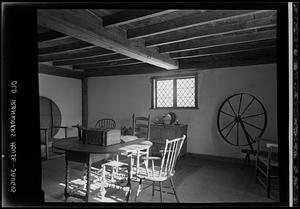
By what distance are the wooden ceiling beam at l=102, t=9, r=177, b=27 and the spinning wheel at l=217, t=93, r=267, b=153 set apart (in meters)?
1.31

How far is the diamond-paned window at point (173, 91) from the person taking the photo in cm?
214

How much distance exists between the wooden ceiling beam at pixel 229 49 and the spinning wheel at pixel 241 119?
0.55 metres

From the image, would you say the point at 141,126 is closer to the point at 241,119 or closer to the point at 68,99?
the point at 68,99

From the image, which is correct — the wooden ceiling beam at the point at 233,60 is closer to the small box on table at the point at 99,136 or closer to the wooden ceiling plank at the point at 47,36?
the small box on table at the point at 99,136

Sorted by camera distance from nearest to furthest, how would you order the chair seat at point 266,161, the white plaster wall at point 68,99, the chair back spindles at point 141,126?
the white plaster wall at point 68,99
the chair seat at point 266,161
the chair back spindles at point 141,126

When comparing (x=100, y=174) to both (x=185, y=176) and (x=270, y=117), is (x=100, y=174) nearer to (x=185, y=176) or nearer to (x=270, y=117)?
(x=185, y=176)

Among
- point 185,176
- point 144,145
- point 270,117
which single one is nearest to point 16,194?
point 144,145

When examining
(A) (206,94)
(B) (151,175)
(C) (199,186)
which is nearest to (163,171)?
(B) (151,175)

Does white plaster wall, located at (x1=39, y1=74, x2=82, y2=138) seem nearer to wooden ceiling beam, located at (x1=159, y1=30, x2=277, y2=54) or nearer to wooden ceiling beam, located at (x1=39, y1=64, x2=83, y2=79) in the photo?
wooden ceiling beam, located at (x1=39, y1=64, x2=83, y2=79)

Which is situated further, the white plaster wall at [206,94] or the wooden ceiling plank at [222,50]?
the wooden ceiling plank at [222,50]

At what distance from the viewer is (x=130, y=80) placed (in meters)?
2.18

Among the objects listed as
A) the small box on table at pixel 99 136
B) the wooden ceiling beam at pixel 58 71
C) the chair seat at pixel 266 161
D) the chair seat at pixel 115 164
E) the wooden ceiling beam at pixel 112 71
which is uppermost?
the wooden ceiling beam at pixel 112 71

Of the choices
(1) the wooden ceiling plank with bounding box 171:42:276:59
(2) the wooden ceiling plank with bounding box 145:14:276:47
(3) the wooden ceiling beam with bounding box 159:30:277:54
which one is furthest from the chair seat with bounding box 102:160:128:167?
(1) the wooden ceiling plank with bounding box 171:42:276:59

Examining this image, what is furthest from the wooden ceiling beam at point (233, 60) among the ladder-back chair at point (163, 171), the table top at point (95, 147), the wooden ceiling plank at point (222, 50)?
the table top at point (95, 147)
